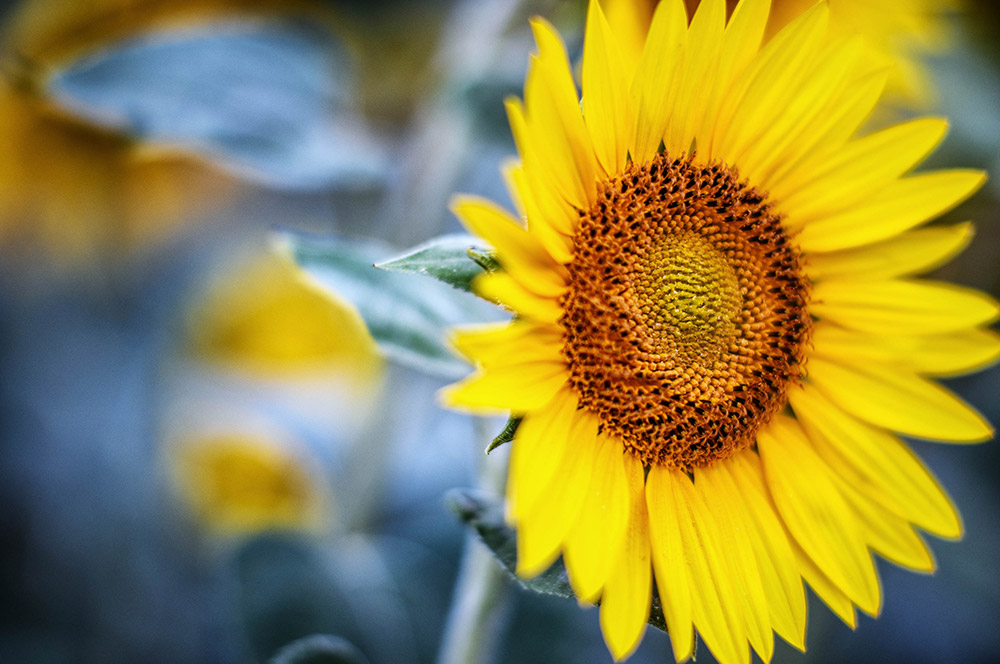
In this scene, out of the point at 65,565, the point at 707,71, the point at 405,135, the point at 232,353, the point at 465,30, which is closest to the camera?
the point at 707,71

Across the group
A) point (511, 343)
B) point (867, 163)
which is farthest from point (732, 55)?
point (511, 343)

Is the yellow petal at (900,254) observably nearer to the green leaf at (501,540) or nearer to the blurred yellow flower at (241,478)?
the green leaf at (501,540)

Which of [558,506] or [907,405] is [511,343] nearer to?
[558,506]

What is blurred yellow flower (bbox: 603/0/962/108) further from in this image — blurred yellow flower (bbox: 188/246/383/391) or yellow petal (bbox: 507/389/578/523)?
→ blurred yellow flower (bbox: 188/246/383/391)

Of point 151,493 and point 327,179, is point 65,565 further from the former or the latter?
point 327,179

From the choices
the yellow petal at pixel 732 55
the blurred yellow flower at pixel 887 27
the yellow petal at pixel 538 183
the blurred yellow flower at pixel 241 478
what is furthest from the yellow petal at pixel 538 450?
the blurred yellow flower at pixel 241 478

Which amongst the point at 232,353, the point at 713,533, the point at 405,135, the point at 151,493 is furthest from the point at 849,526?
the point at 405,135
